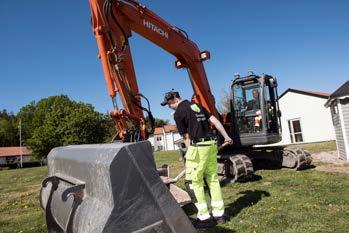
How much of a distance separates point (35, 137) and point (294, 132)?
1360 inches

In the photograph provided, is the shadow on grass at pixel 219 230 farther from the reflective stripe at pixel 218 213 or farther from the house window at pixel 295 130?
the house window at pixel 295 130

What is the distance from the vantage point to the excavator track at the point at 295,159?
1148 centimetres

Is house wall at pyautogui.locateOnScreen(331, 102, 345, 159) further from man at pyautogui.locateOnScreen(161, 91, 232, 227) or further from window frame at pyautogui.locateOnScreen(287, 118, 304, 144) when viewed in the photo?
window frame at pyautogui.locateOnScreen(287, 118, 304, 144)

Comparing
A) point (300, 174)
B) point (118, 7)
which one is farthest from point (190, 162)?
point (300, 174)

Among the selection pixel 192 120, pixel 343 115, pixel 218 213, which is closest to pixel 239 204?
pixel 218 213

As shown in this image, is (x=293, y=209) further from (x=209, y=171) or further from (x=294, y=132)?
(x=294, y=132)

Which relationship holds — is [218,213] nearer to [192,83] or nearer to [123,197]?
[123,197]

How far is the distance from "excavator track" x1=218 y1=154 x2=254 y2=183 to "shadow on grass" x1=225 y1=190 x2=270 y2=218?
1446mm

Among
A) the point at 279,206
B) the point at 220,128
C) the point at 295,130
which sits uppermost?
the point at 295,130

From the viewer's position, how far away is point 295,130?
3262 centimetres

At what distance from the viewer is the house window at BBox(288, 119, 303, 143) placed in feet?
106

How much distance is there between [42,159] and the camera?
178ft

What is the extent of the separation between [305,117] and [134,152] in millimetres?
30695

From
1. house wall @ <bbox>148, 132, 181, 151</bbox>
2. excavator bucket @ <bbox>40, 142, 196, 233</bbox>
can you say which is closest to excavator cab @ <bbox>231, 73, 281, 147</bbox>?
excavator bucket @ <bbox>40, 142, 196, 233</bbox>
